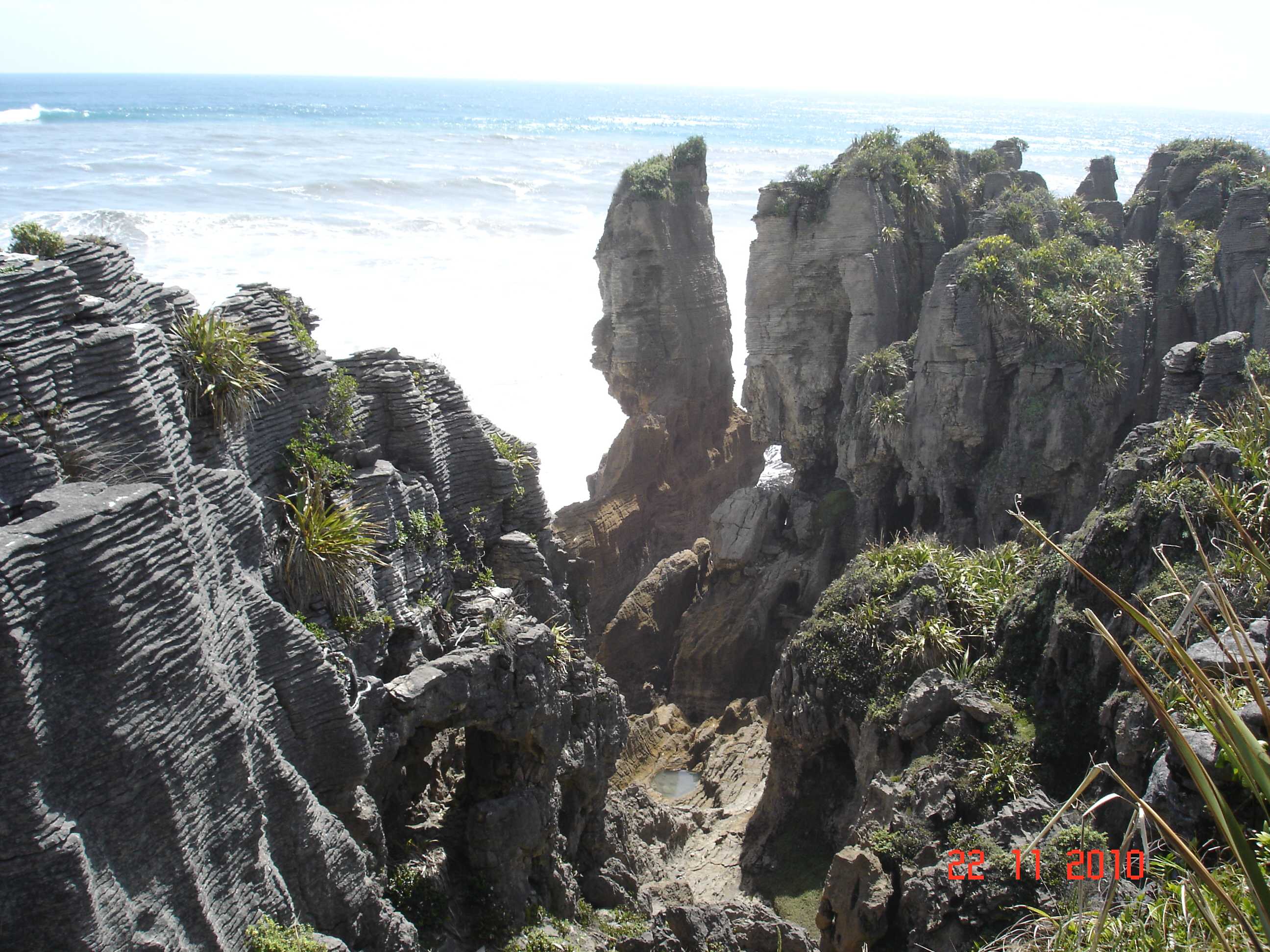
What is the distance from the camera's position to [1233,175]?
85.6 ft

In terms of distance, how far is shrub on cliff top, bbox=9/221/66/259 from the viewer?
10.0 m

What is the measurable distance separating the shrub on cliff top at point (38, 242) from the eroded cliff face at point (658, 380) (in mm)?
18910

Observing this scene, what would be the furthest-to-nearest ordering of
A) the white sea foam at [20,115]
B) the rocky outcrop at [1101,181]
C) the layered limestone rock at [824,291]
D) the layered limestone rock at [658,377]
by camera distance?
the white sea foam at [20,115]
the rocky outcrop at [1101,181]
the layered limestone rock at [658,377]
the layered limestone rock at [824,291]

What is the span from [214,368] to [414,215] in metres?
59.7

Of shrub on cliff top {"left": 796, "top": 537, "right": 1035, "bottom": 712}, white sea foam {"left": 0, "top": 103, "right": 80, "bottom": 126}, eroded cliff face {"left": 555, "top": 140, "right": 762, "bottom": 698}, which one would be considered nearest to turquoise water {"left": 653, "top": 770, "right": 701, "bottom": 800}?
shrub on cliff top {"left": 796, "top": 537, "right": 1035, "bottom": 712}

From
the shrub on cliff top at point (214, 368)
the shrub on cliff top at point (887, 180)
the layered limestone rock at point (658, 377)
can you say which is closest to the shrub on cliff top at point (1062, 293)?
the shrub on cliff top at point (887, 180)

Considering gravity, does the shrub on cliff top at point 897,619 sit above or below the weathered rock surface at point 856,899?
above

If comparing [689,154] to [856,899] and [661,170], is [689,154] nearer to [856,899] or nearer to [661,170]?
[661,170]

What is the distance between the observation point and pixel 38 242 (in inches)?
397

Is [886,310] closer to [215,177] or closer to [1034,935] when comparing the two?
[1034,935]

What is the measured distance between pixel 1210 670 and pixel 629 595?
18433 mm

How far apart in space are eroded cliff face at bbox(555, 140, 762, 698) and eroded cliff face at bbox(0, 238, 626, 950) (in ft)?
45.0

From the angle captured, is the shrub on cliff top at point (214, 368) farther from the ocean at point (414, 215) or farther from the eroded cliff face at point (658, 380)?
the eroded cliff face at point (658, 380)
